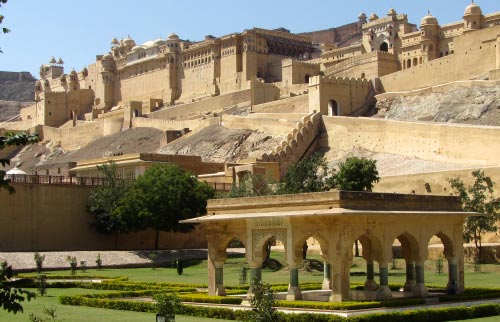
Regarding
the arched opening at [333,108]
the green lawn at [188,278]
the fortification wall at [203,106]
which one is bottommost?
the green lawn at [188,278]

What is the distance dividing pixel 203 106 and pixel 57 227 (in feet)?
115

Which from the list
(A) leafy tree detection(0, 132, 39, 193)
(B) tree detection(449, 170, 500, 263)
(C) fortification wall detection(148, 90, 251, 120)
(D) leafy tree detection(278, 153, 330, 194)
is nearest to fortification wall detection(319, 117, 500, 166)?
(B) tree detection(449, 170, 500, 263)

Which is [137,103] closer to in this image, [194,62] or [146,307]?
[194,62]

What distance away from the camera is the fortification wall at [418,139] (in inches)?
1623

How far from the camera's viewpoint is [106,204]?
39.7 metres

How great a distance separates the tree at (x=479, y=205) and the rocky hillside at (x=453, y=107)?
12382 mm

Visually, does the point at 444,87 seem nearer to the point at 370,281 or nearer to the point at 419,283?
the point at 370,281

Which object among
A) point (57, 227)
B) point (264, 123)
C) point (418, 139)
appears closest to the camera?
point (57, 227)

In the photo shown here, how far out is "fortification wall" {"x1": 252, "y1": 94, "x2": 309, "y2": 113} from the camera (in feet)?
195

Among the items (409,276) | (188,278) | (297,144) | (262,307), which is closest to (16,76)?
(297,144)

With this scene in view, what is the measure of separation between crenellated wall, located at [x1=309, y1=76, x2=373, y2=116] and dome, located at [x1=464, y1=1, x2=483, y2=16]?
9458 millimetres

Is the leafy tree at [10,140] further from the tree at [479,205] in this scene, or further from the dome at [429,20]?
the dome at [429,20]

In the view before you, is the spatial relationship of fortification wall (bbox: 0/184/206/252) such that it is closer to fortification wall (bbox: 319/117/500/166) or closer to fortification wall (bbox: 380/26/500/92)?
fortification wall (bbox: 319/117/500/166)

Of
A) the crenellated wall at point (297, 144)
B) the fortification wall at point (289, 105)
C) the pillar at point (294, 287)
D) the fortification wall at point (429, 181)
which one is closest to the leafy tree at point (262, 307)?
the pillar at point (294, 287)
